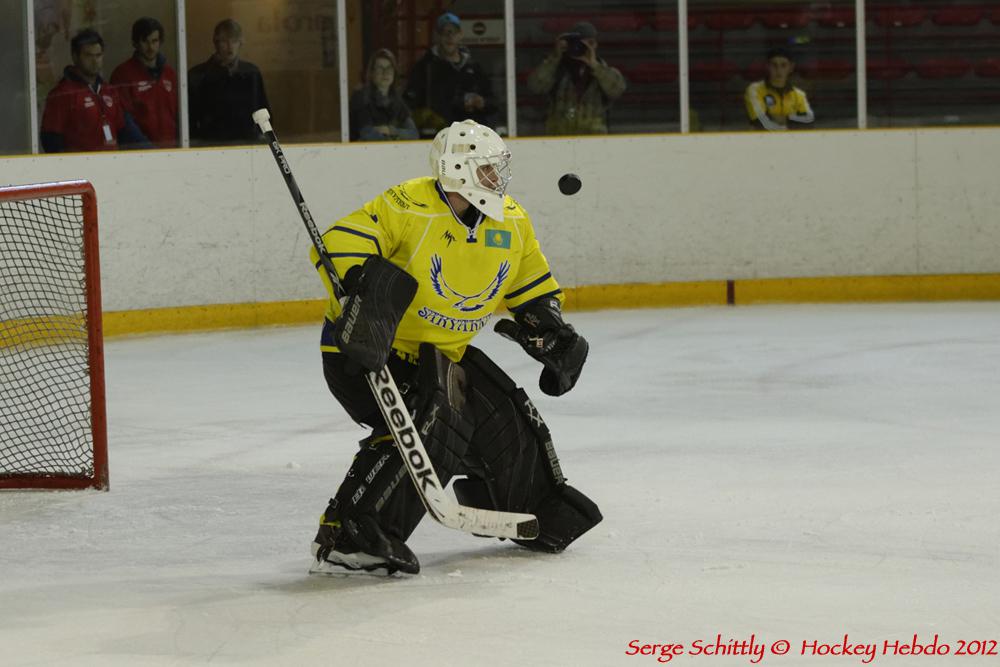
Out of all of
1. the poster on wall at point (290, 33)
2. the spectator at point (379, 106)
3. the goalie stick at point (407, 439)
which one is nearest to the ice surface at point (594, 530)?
the goalie stick at point (407, 439)

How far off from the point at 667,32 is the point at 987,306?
225 cm

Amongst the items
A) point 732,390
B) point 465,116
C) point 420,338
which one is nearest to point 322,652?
point 420,338

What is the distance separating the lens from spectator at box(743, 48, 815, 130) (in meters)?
9.48

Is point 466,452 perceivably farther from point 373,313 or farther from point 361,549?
point 373,313

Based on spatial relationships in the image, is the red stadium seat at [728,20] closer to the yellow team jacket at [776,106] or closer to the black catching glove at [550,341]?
the yellow team jacket at [776,106]

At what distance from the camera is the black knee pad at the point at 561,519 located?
13.2ft

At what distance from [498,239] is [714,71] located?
5830 millimetres

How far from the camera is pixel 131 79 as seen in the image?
8.41m

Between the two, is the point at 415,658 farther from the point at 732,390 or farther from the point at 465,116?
the point at 465,116

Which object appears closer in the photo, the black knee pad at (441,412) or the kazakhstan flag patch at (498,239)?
the black knee pad at (441,412)

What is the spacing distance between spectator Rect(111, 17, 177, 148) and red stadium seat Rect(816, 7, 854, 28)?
363 centimetres

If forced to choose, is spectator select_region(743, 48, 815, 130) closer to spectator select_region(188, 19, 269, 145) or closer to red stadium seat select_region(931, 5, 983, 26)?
red stadium seat select_region(931, 5, 983, 26)

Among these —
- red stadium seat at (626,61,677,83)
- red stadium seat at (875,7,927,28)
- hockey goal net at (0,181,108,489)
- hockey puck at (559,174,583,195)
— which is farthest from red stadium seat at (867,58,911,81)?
hockey puck at (559,174,583,195)

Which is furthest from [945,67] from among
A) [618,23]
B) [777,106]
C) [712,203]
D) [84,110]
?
[84,110]
